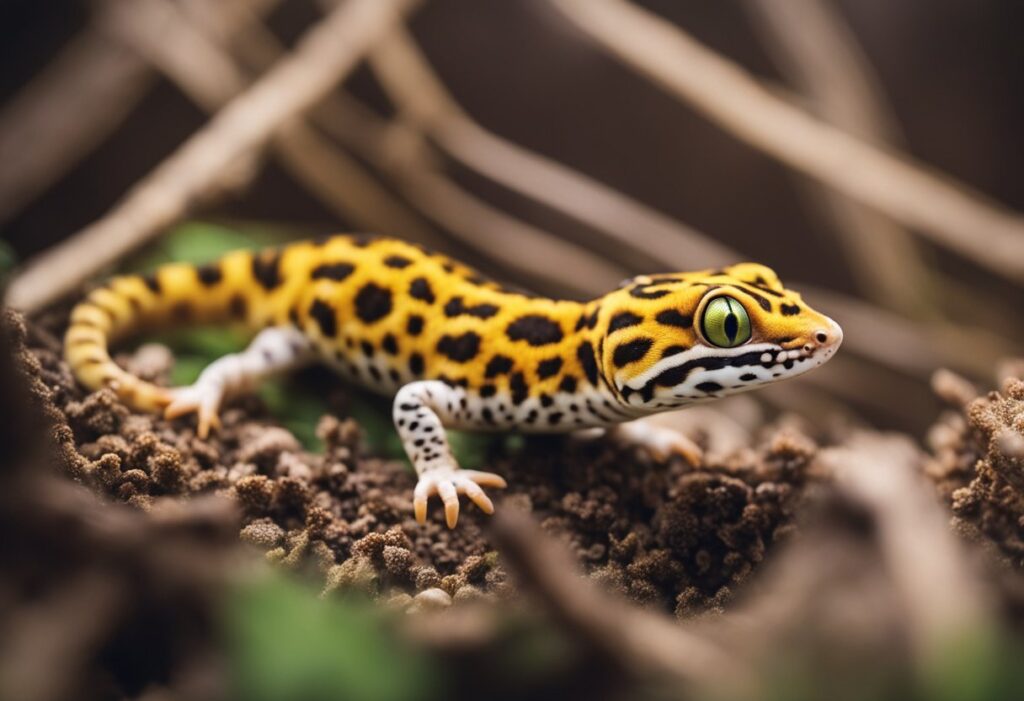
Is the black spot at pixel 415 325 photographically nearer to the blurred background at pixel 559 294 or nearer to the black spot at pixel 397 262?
the black spot at pixel 397 262

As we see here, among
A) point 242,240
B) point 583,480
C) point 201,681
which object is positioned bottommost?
point 201,681

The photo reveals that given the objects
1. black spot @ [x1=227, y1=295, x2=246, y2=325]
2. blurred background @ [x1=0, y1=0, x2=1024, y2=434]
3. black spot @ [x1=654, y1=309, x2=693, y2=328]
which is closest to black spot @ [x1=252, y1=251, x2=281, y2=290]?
black spot @ [x1=227, y1=295, x2=246, y2=325]

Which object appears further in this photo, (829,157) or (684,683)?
(829,157)

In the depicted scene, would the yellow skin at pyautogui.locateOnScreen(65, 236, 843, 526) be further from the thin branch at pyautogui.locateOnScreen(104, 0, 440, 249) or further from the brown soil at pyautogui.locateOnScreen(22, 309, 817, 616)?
the thin branch at pyautogui.locateOnScreen(104, 0, 440, 249)

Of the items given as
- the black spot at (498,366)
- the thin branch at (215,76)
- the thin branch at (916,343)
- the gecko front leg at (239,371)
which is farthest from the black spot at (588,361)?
the thin branch at (916,343)

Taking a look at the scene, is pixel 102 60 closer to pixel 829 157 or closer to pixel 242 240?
pixel 242 240

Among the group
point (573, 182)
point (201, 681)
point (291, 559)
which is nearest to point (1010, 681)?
point (201, 681)
